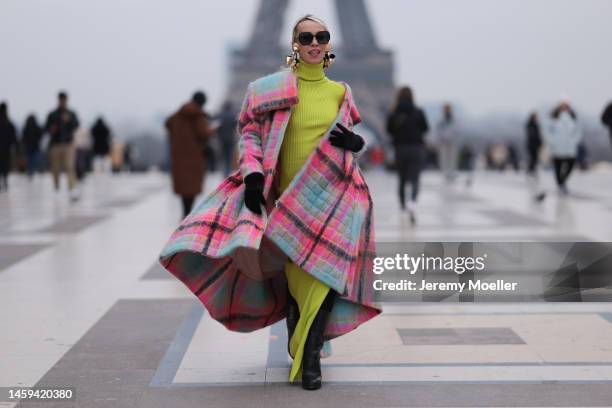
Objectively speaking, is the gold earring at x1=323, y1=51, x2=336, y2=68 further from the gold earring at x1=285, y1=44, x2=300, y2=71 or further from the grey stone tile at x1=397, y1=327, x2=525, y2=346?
the grey stone tile at x1=397, y1=327, x2=525, y2=346

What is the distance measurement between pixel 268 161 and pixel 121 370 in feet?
4.08

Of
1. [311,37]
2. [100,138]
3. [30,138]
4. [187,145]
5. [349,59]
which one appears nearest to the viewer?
[311,37]

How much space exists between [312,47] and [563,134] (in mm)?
11867

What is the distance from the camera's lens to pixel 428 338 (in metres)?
5.89

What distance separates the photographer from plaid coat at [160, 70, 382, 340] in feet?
15.7

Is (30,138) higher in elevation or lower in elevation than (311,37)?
lower

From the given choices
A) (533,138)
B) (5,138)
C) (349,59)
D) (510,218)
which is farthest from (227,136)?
(349,59)

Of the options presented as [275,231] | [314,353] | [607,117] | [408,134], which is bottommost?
[607,117]

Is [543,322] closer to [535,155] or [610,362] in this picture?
[610,362]

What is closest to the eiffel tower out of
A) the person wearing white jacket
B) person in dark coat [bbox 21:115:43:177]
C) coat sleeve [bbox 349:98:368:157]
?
person in dark coat [bbox 21:115:43:177]

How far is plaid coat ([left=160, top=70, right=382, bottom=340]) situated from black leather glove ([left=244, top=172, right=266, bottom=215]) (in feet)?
0.10

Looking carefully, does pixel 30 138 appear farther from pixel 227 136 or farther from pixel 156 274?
pixel 156 274

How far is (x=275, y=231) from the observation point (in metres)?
4.83

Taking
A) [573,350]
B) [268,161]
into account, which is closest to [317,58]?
[268,161]
